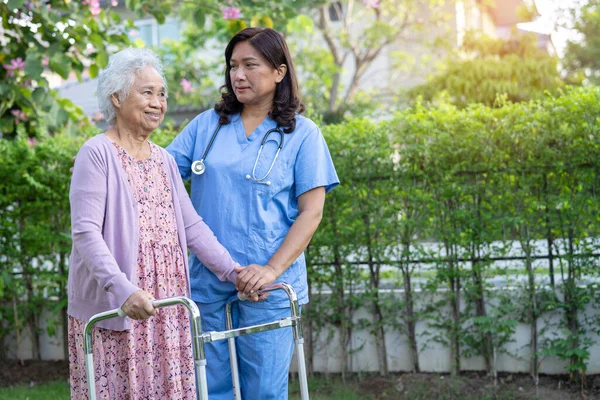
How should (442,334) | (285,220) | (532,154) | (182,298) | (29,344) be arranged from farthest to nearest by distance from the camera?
(29,344) < (442,334) < (532,154) < (285,220) < (182,298)

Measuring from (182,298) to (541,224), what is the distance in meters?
3.38

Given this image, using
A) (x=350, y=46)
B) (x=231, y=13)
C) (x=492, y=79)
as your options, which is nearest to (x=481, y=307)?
(x=231, y=13)

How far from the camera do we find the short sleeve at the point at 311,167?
3.09 metres

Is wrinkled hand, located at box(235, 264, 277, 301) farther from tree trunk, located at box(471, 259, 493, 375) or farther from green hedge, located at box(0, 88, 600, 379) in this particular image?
tree trunk, located at box(471, 259, 493, 375)

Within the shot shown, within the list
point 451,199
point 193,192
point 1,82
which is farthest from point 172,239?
point 1,82

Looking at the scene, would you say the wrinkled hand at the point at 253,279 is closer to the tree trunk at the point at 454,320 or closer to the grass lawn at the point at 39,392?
the tree trunk at the point at 454,320

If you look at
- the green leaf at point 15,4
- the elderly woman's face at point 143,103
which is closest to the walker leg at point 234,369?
the elderly woman's face at point 143,103

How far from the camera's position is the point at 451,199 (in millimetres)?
5262

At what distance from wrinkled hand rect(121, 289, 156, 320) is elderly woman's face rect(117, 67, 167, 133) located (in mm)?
643

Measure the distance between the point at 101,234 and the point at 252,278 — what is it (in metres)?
0.59

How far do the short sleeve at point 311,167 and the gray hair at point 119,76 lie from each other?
70 centimetres

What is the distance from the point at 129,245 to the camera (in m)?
2.60

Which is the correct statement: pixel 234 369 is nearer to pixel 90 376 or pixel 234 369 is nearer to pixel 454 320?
pixel 90 376

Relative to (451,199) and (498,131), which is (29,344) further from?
(498,131)
